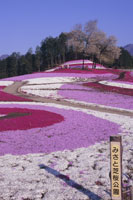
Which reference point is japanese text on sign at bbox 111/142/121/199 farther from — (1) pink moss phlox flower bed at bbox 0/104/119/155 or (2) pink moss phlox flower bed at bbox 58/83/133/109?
(2) pink moss phlox flower bed at bbox 58/83/133/109

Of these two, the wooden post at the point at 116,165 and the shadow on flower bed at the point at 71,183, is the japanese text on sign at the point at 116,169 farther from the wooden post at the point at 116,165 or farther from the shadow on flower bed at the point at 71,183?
the shadow on flower bed at the point at 71,183

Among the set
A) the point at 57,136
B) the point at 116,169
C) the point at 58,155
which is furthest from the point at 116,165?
the point at 57,136

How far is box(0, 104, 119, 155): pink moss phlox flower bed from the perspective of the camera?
12781 mm

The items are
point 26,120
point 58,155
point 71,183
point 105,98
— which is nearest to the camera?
point 71,183

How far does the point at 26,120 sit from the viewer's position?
18047mm

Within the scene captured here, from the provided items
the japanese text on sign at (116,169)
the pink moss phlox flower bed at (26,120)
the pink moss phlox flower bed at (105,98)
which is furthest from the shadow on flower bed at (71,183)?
the pink moss phlox flower bed at (105,98)

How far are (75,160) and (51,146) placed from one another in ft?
6.97

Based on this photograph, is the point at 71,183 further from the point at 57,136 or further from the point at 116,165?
the point at 57,136

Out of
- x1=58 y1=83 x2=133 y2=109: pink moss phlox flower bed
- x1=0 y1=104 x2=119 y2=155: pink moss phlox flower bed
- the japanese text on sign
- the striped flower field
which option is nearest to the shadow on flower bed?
the striped flower field

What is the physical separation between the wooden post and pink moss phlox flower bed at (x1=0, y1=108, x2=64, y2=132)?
10.1m

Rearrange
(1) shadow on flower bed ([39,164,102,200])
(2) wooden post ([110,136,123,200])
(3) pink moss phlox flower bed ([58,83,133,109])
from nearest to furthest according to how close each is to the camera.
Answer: (2) wooden post ([110,136,123,200]) → (1) shadow on flower bed ([39,164,102,200]) → (3) pink moss phlox flower bed ([58,83,133,109])

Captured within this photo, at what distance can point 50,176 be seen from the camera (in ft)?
31.1

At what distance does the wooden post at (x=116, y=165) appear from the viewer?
21.7 feet

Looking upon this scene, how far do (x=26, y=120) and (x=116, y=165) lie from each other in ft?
39.3
